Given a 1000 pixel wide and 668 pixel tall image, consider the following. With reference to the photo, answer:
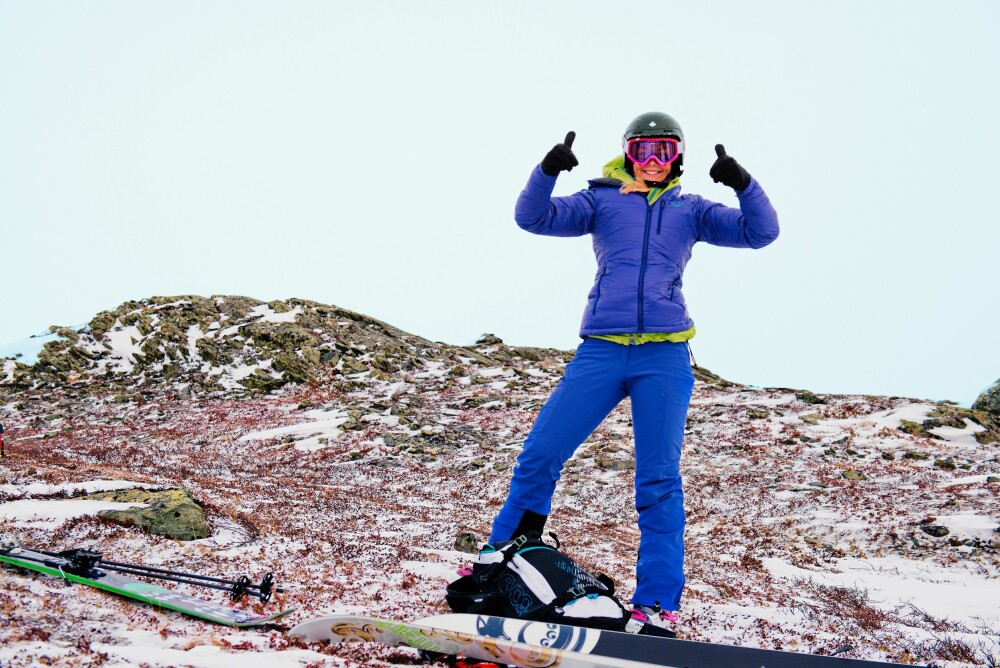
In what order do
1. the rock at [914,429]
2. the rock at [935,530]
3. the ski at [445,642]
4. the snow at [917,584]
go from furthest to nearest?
the rock at [914,429]
the rock at [935,530]
the snow at [917,584]
the ski at [445,642]

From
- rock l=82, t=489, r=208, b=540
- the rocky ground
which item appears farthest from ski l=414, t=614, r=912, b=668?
rock l=82, t=489, r=208, b=540

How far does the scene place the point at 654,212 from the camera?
4.66 m

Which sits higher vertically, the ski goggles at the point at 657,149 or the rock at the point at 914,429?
the ski goggles at the point at 657,149

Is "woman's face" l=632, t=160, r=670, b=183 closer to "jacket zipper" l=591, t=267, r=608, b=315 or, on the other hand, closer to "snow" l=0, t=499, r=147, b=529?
"jacket zipper" l=591, t=267, r=608, b=315

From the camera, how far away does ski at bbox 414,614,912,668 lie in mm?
3197

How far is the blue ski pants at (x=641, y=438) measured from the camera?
4.25 m

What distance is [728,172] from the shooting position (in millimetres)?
4406

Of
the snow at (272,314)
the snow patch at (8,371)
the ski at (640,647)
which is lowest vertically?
the ski at (640,647)

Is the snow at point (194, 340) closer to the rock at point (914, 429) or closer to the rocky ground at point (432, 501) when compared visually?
the rocky ground at point (432, 501)

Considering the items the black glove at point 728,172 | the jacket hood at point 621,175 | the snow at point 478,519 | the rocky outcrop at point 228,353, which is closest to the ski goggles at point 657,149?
the jacket hood at point 621,175

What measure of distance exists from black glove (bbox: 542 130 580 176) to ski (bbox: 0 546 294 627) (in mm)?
3423

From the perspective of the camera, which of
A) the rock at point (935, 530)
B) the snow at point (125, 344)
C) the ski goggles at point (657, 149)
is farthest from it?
the snow at point (125, 344)

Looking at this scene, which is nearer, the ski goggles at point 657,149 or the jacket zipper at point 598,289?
the jacket zipper at point 598,289

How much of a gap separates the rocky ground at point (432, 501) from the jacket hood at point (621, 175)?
3.14 m
